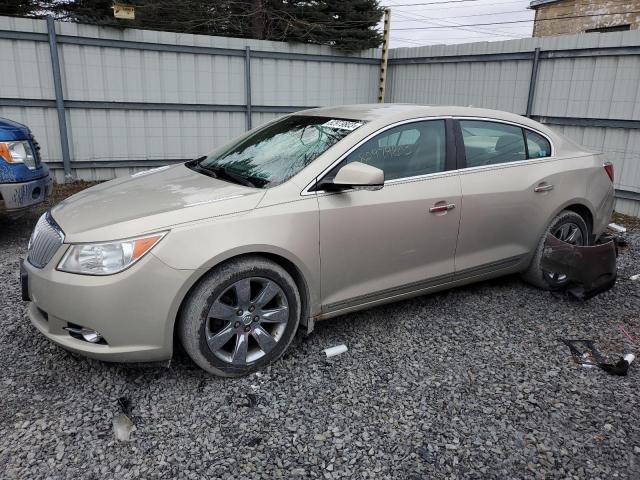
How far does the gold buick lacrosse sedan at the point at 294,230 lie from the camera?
9.02 feet

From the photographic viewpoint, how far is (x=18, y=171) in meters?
5.09

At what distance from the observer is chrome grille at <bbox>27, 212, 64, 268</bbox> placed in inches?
113

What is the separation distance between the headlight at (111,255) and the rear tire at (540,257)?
3.12m

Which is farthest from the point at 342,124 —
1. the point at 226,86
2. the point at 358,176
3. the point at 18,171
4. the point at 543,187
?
the point at 226,86

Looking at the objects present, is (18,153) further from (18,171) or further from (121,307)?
(121,307)

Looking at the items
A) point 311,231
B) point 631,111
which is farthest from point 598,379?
point 631,111

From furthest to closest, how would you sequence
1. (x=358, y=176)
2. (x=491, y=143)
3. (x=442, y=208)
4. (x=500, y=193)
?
(x=491, y=143) < (x=500, y=193) < (x=442, y=208) < (x=358, y=176)

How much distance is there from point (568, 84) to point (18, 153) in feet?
24.6

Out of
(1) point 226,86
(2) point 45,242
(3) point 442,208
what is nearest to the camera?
(2) point 45,242

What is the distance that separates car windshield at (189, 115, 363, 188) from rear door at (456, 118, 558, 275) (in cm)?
99

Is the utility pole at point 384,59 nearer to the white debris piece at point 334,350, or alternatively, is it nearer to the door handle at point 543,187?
the door handle at point 543,187

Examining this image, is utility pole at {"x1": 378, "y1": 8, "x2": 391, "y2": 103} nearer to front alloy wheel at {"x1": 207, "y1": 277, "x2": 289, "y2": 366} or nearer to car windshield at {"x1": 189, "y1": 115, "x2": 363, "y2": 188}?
car windshield at {"x1": 189, "y1": 115, "x2": 363, "y2": 188}

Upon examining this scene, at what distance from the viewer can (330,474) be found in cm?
238

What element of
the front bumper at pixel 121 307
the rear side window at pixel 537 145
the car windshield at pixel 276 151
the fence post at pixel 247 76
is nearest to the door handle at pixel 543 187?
the rear side window at pixel 537 145
